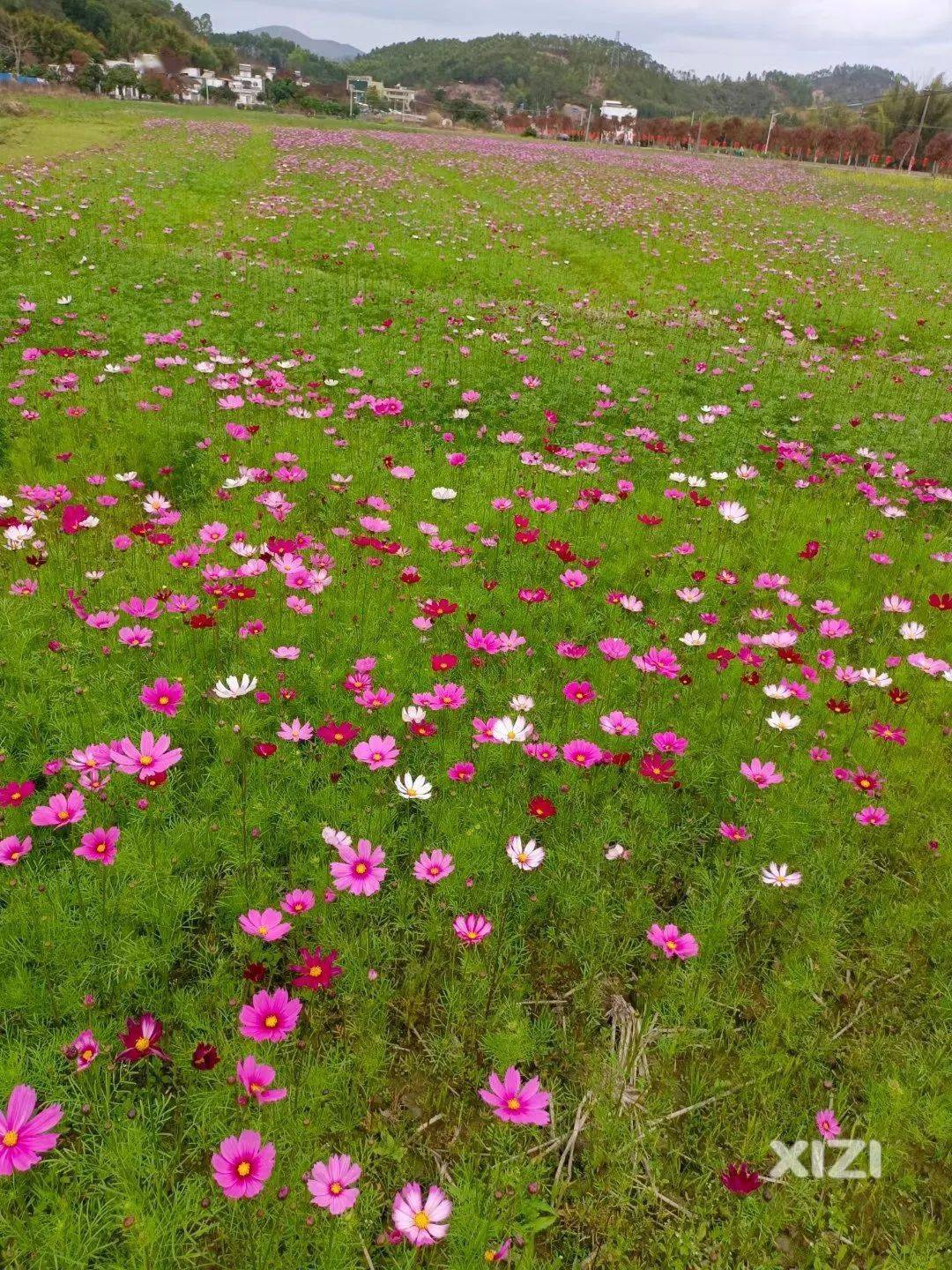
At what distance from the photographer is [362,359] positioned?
7.48 metres

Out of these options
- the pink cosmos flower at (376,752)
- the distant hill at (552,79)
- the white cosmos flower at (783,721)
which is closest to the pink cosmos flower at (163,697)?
the pink cosmos flower at (376,752)

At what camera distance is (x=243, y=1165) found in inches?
56.1

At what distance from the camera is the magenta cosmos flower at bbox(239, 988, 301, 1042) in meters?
1.61

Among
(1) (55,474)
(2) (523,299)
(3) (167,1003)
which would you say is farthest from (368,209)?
(3) (167,1003)

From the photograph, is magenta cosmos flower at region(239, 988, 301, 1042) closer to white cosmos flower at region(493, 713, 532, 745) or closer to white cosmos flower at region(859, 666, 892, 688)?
white cosmos flower at region(493, 713, 532, 745)

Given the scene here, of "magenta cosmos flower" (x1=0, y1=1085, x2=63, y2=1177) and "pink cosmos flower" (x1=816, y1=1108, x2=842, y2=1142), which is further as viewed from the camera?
"pink cosmos flower" (x1=816, y1=1108, x2=842, y2=1142)

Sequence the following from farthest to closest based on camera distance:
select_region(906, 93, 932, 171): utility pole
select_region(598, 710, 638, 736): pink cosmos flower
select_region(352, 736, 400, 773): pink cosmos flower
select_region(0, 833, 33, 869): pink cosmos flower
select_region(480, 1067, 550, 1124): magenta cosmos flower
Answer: select_region(906, 93, 932, 171): utility pole < select_region(598, 710, 638, 736): pink cosmos flower < select_region(352, 736, 400, 773): pink cosmos flower < select_region(0, 833, 33, 869): pink cosmos flower < select_region(480, 1067, 550, 1124): magenta cosmos flower

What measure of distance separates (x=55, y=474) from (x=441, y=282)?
8748mm

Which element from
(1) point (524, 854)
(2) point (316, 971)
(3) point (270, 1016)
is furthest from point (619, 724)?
(3) point (270, 1016)

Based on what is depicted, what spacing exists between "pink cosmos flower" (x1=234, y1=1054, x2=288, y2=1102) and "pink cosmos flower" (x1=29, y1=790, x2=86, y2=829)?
83cm

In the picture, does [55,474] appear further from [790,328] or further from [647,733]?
[790,328]

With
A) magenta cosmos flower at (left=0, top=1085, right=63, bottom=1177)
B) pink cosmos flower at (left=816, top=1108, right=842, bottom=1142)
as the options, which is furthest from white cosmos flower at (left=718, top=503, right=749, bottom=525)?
magenta cosmos flower at (left=0, top=1085, right=63, bottom=1177)

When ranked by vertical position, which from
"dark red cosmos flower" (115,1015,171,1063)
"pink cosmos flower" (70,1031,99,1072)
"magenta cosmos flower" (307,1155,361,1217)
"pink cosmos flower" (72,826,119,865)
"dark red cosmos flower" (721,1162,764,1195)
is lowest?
"pink cosmos flower" (70,1031,99,1072)

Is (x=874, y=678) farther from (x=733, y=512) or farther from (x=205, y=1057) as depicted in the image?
(x=205, y=1057)
